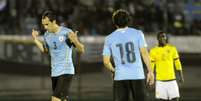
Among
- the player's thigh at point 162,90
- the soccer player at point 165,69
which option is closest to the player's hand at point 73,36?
the soccer player at point 165,69

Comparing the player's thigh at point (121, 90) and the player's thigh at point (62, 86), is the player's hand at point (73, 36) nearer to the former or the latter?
the player's thigh at point (62, 86)

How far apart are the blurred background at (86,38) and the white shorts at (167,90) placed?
5.45 meters

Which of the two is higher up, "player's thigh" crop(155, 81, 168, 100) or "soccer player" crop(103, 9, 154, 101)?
"soccer player" crop(103, 9, 154, 101)

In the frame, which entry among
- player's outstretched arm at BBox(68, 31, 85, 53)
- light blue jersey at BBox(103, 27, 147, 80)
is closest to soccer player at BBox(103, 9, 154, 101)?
light blue jersey at BBox(103, 27, 147, 80)

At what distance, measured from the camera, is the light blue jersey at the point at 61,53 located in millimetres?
10336

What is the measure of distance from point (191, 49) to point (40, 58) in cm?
477

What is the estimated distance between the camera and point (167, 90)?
12602 millimetres

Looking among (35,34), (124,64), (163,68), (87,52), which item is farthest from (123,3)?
(124,64)

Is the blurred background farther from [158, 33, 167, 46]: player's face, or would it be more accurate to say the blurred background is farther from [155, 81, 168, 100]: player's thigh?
[158, 33, 167, 46]: player's face

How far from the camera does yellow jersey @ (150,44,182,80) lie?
1267 cm

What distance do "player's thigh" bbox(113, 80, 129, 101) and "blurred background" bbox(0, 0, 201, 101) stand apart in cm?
957

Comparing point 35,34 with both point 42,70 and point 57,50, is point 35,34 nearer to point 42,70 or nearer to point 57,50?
point 57,50

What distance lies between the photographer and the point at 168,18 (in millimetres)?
20000

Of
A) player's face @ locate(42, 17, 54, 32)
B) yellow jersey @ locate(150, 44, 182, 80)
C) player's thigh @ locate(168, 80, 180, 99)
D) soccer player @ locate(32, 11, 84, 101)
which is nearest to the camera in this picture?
player's face @ locate(42, 17, 54, 32)
